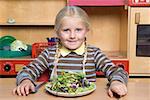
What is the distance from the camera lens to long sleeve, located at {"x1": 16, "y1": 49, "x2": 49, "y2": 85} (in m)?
1.08

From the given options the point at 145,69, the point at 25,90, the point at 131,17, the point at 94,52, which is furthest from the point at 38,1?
the point at 25,90

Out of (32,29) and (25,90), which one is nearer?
(25,90)

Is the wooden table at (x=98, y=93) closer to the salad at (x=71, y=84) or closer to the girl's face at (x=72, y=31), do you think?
the salad at (x=71, y=84)

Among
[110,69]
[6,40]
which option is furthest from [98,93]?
[6,40]

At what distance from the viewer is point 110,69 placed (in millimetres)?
1143

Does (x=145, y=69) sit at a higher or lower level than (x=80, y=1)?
lower

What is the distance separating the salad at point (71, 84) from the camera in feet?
3.08

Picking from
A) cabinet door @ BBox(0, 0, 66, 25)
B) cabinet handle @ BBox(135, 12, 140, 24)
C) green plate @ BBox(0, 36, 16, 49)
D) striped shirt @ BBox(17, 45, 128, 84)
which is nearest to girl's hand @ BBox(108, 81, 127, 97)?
striped shirt @ BBox(17, 45, 128, 84)

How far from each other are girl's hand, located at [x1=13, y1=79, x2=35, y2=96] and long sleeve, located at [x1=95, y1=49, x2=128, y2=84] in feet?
0.90

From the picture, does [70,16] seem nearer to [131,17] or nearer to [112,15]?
[131,17]

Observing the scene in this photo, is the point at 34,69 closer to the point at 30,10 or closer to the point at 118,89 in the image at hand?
the point at 118,89

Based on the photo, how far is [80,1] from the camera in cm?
227

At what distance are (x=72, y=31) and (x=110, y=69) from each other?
0.21 m

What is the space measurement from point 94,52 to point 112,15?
1383mm
